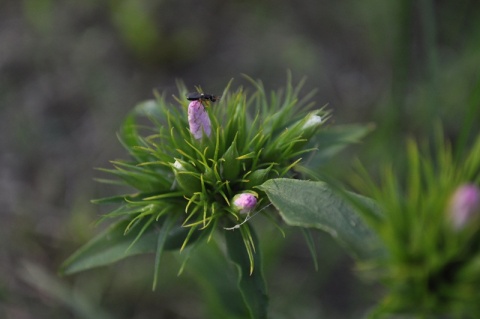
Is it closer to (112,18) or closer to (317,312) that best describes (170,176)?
(317,312)

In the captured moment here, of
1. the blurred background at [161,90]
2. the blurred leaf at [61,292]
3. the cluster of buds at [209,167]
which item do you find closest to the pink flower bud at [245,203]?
the cluster of buds at [209,167]

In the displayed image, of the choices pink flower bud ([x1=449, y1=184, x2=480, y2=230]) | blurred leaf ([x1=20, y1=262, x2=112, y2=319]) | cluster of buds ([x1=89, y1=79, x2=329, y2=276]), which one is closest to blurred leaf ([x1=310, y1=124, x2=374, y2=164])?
cluster of buds ([x1=89, y1=79, x2=329, y2=276])

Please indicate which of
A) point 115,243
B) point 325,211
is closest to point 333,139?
point 325,211

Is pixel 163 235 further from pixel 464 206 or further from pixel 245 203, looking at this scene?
pixel 464 206

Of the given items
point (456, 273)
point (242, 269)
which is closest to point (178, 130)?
point (242, 269)

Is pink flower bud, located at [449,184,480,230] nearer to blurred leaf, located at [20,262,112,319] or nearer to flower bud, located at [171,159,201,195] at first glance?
flower bud, located at [171,159,201,195]

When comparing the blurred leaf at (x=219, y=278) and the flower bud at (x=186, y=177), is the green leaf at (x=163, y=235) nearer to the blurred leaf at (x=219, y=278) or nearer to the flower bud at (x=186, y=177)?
the flower bud at (x=186, y=177)

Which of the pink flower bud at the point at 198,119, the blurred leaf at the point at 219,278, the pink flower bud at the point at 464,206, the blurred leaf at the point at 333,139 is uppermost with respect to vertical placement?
the pink flower bud at the point at 198,119
